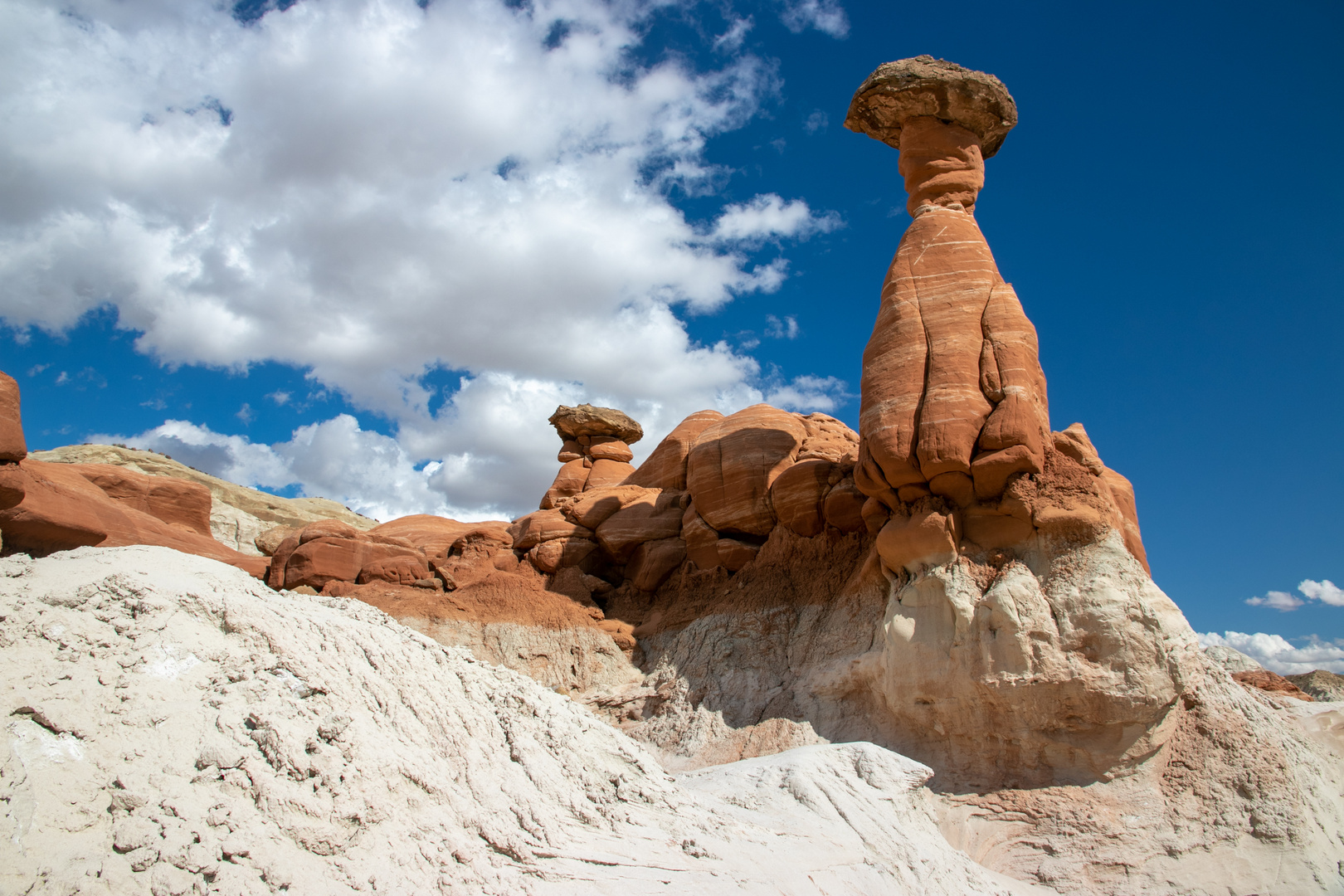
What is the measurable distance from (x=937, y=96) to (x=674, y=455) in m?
8.71

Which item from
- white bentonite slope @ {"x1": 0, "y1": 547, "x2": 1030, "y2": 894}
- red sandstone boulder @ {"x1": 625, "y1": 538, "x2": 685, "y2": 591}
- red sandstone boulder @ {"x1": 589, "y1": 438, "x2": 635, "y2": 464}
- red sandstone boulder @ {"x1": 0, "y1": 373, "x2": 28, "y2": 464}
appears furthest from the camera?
red sandstone boulder @ {"x1": 589, "y1": 438, "x2": 635, "y2": 464}

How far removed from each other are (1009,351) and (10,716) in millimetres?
10768

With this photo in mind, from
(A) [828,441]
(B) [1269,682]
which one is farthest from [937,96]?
(B) [1269,682]

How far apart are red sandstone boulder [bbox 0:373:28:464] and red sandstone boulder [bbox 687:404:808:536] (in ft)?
33.1

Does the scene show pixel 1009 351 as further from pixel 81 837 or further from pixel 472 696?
pixel 81 837

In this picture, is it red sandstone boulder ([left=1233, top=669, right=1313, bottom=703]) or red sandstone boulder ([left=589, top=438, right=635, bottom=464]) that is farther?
red sandstone boulder ([left=589, top=438, right=635, bottom=464])

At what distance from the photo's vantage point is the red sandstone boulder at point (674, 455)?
59.8ft

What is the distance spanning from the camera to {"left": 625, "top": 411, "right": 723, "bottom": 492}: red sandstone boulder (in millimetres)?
18219

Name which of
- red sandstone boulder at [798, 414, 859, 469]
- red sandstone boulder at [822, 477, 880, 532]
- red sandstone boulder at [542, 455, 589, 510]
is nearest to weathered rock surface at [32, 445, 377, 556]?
red sandstone boulder at [542, 455, 589, 510]

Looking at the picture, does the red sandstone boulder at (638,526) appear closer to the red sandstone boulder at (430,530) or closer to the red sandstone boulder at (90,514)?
the red sandstone boulder at (430,530)

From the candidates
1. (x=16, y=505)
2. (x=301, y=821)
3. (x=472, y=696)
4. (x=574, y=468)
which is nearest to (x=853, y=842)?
(x=472, y=696)

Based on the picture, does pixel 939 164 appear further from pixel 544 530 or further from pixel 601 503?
pixel 544 530

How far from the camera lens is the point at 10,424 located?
28.9 feet

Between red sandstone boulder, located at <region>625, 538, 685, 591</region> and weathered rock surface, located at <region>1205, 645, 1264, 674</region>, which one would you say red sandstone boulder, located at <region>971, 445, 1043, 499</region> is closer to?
red sandstone boulder, located at <region>625, 538, 685, 591</region>
